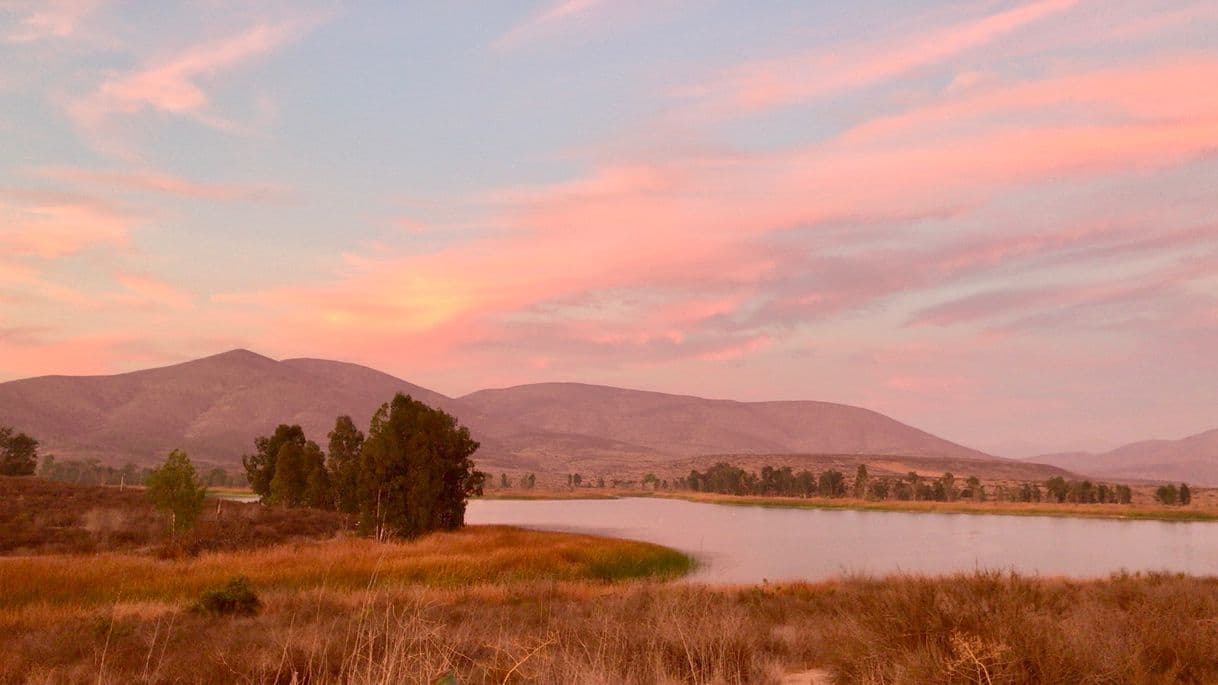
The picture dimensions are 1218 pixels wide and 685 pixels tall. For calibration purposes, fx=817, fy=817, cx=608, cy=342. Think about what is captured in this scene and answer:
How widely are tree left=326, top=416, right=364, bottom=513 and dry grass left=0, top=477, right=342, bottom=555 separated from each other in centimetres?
127

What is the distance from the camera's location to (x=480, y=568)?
82.0 ft

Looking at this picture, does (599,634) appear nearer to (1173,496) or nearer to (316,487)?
(316,487)

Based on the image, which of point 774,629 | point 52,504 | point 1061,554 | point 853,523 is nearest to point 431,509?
point 52,504

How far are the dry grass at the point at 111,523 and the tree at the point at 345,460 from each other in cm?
127

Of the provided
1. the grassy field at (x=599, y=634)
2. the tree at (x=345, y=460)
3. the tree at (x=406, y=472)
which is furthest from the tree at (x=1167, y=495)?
the grassy field at (x=599, y=634)

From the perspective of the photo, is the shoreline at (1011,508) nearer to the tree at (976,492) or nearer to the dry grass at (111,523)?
the tree at (976,492)

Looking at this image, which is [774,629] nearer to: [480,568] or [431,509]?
[480,568]

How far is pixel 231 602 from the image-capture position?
48.8 ft

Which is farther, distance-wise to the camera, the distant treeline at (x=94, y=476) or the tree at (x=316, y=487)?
the distant treeline at (x=94, y=476)

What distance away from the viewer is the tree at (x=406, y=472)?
35250mm

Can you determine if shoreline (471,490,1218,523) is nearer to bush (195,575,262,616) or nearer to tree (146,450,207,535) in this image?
tree (146,450,207,535)

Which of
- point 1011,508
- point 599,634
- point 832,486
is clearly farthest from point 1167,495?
point 599,634

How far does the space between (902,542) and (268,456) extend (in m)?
41.5

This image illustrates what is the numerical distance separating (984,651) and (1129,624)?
13.8 ft
